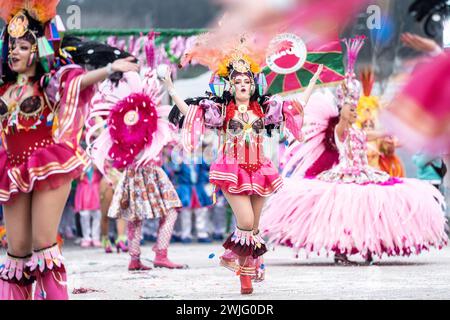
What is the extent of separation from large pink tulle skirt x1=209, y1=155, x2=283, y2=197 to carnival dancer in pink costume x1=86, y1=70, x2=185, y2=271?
2.37 metres

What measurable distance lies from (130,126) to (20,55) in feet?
14.6

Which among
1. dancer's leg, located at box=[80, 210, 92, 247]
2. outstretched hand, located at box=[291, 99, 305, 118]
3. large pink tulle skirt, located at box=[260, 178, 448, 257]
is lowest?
dancer's leg, located at box=[80, 210, 92, 247]

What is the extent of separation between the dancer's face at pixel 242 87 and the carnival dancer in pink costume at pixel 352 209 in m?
2.20

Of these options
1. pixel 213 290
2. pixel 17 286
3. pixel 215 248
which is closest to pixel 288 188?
pixel 213 290

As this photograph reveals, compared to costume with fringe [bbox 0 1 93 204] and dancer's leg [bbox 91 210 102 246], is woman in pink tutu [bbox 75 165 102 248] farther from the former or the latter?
costume with fringe [bbox 0 1 93 204]

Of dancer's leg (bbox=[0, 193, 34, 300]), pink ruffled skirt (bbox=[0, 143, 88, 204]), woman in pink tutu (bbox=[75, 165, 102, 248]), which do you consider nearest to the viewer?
pink ruffled skirt (bbox=[0, 143, 88, 204])

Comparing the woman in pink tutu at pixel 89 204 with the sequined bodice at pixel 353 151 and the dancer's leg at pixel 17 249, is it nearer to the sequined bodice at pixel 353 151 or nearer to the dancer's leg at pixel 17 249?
the sequined bodice at pixel 353 151

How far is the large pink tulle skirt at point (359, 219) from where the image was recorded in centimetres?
879

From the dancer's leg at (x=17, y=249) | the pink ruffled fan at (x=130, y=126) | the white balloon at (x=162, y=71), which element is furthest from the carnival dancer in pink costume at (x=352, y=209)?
the dancer's leg at (x=17, y=249)

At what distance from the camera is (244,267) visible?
6.76 meters

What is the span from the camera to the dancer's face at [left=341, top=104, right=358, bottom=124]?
9.34 meters

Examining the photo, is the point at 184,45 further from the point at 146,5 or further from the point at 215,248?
the point at 215,248

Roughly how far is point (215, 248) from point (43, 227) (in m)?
8.39

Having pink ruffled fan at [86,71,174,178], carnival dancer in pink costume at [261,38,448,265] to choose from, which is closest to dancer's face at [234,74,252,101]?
carnival dancer in pink costume at [261,38,448,265]
